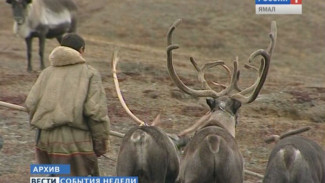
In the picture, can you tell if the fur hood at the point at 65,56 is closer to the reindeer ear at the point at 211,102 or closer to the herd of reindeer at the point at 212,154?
the herd of reindeer at the point at 212,154

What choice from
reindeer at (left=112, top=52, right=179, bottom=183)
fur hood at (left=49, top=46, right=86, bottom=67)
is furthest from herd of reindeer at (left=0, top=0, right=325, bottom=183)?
fur hood at (left=49, top=46, right=86, bottom=67)

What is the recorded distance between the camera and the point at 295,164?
314 inches

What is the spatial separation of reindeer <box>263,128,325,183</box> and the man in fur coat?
1.65 m

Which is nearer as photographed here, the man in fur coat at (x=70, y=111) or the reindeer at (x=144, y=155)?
the man in fur coat at (x=70, y=111)

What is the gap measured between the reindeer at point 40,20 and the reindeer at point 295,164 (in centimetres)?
1110

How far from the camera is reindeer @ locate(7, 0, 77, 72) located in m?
18.3

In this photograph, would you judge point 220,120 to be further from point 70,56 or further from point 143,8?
point 143,8

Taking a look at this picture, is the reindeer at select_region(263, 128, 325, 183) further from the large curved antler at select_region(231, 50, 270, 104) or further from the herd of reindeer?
the large curved antler at select_region(231, 50, 270, 104)

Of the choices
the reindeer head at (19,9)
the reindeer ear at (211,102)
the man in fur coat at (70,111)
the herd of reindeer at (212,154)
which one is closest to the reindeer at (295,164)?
the herd of reindeer at (212,154)

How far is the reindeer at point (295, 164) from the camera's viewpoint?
314 inches

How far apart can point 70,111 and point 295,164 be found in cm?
217

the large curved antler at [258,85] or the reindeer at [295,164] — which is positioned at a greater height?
the large curved antler at [258,85]

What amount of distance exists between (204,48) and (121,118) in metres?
13.3

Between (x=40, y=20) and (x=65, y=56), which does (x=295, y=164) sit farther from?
(x=40, y=20)
